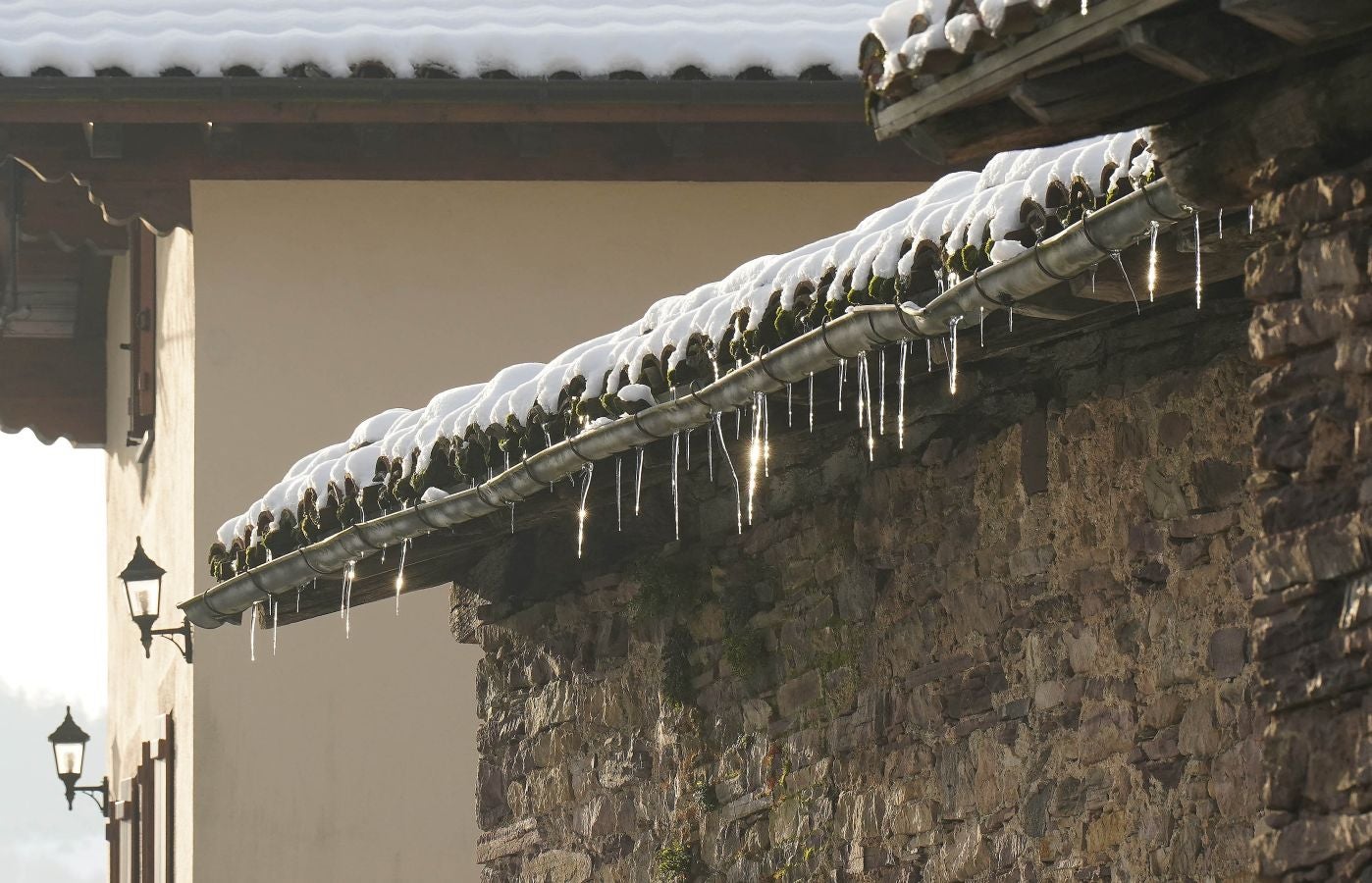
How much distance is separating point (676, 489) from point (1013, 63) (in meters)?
2.42

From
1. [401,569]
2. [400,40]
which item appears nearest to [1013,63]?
[401,569]

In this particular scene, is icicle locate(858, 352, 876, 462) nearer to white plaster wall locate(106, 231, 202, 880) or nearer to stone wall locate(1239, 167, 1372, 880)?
stone wall locate(1239, 167, 1372, 880)

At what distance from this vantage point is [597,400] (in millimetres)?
5195

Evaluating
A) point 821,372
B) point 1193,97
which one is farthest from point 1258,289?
point 821,372

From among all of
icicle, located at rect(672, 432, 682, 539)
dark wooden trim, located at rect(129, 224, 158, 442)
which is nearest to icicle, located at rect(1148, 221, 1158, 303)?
icicle, located at rect(672, 432, 682, 539)

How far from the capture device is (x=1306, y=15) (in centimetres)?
293

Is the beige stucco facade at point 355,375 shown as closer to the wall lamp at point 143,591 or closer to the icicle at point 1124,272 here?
the wall lamp at point 143,591

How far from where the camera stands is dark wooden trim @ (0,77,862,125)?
954cm

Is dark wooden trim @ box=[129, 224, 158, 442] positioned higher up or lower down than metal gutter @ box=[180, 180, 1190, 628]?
higher up

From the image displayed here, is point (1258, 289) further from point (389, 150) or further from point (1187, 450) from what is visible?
point (389, 150)

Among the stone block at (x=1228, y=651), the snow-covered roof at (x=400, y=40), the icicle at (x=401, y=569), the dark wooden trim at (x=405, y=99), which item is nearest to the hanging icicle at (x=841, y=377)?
the stone block at (x=1228, y=651)

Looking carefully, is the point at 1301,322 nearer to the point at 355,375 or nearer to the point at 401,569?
the point at 401,569

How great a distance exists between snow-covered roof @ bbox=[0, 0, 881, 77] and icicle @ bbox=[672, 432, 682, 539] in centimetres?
401

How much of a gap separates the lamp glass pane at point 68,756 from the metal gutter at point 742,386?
17.0 feet
